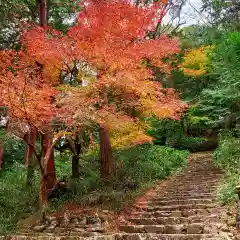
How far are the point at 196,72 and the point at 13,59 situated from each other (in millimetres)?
12935

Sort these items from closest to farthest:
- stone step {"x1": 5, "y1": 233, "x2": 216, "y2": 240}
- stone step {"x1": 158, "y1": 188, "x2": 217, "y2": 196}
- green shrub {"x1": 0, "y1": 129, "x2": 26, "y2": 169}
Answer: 1. stone step {"x1": 5, "y1": 233, "x2": 216, "y2": 240}
2. stone step {"x1": 158, "y1": 188, "x2": 217, "y2": 196}
3. green shrub {"x1": 0, "y1": 129, "x2": 26, "y2": 169}

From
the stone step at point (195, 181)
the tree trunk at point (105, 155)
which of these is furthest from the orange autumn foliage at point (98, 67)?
the stone step at point (195, 181)

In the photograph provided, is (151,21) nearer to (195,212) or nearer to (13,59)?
(13,59)

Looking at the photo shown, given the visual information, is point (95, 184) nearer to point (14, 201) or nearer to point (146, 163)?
point (14, 201)

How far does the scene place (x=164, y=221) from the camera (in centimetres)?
848

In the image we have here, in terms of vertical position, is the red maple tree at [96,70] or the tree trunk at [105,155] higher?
the red maple tree at [96,70]

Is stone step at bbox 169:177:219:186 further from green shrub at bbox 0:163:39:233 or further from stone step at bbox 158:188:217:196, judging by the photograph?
green shrub at bbox 0:163:39:233

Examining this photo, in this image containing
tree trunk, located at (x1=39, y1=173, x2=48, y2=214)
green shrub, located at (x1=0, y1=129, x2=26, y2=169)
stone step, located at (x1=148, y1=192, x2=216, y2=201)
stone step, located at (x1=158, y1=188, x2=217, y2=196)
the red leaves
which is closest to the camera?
the red leaves

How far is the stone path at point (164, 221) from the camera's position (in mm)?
7289

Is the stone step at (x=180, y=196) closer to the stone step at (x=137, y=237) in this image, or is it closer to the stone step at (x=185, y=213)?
the stone step at (x=185, y=213)

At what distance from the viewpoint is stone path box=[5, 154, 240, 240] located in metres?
7.29

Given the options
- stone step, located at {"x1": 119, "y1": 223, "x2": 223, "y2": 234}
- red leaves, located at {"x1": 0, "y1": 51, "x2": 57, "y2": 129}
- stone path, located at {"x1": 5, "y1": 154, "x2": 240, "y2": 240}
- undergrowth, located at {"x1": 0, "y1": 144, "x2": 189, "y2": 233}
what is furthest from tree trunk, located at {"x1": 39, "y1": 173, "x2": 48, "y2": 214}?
stone step, located at {"x1": 119, "y1": 223, "x2": 223, "y2": 234}

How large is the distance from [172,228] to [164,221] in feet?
2.41

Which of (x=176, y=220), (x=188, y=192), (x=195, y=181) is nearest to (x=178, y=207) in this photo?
(x=176, y=220)
